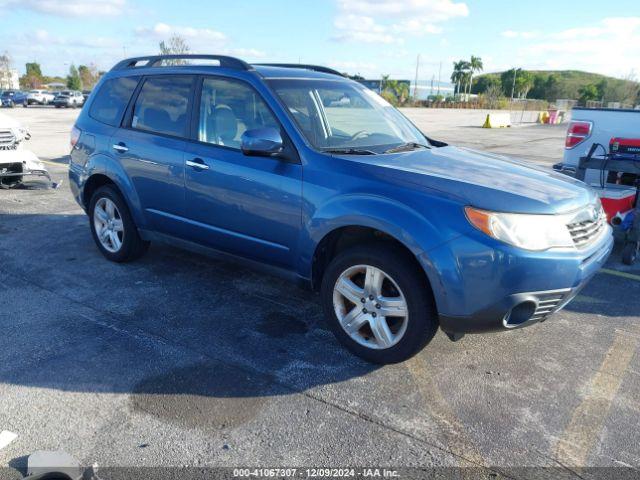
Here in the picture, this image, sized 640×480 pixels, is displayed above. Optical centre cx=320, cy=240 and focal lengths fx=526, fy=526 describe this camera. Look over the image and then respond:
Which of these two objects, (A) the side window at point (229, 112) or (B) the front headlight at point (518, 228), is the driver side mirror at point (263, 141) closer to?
(A) the side window at point (229, 112)

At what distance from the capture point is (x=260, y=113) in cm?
384

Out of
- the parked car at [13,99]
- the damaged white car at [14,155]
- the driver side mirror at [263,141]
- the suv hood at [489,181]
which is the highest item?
the driver side mirror at [263,141]

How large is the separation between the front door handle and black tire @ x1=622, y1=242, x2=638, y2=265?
4.33m

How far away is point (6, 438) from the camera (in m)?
2.62

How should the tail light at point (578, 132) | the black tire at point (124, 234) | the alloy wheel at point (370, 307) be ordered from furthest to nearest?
the tail light at point (578, 132) → the black tire at point (124, 234) → the alloy wheel at point (370, 307)

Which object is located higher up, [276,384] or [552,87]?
[552,87]

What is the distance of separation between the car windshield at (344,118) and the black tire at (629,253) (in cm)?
262

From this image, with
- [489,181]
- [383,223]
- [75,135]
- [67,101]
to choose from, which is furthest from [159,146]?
[67,101]

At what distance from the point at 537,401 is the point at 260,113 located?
2.64m

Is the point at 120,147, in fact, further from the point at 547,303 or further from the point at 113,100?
the point at 547,303

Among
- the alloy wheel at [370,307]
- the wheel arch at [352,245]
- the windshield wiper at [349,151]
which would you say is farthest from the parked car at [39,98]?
the alloy wheel at [370,307]

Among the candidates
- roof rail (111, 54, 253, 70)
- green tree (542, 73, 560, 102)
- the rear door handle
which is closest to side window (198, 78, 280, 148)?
roof rail (111, 54, 253, 70)

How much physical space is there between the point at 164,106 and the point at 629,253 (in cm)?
477

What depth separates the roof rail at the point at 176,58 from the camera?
408 centimetres
